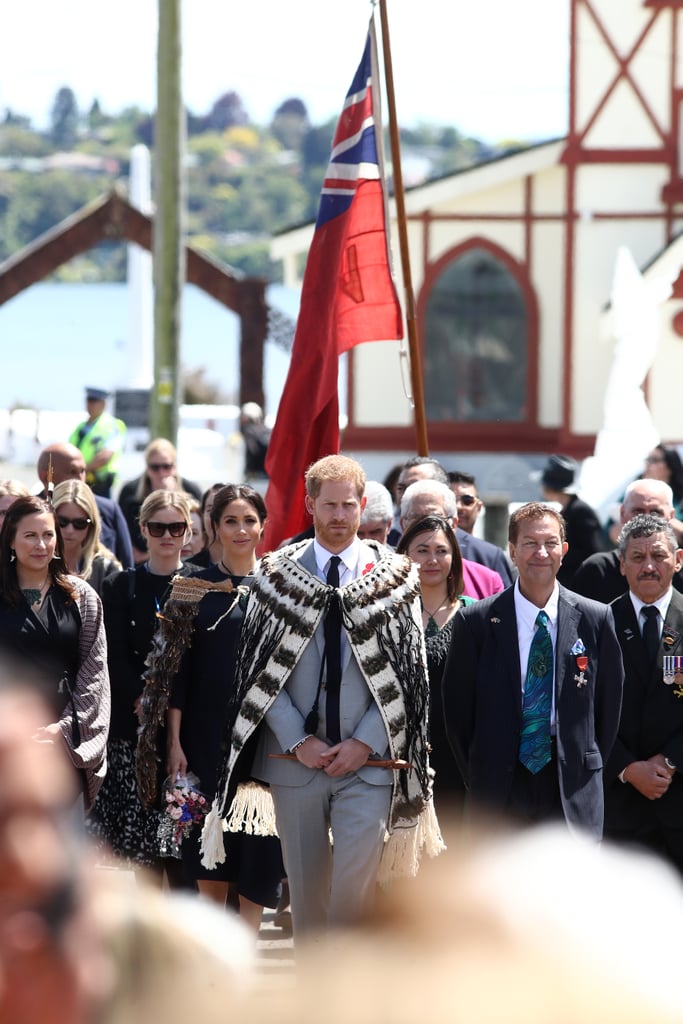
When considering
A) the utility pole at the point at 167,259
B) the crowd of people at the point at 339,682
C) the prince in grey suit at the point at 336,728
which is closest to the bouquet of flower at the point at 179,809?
the crowd of people at the point at 339,682

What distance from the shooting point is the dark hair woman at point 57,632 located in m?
6.72

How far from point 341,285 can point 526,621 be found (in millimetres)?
3609

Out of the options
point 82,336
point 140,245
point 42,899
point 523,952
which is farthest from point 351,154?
point 82,336

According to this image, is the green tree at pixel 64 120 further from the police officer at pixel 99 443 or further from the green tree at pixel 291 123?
the police officer at pixel 99 443

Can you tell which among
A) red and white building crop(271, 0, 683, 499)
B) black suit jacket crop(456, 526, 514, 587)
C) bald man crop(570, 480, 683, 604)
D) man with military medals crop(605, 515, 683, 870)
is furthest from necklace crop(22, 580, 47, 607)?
red and white building crop(271, 0, 683, 499)

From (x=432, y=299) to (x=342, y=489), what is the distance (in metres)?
17.6

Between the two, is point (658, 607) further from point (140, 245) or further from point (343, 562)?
point (140, 245)

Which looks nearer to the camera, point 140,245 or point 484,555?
point 484,555

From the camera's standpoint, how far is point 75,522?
8.34 metres

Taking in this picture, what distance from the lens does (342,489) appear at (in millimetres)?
5883

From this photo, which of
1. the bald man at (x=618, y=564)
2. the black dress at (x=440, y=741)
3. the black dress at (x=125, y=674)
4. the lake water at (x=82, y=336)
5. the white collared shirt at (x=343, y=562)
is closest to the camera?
the white collared shirt at (x=343, y=562)

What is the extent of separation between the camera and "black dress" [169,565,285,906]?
271 inches

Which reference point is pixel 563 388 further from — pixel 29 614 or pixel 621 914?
pixel 621 914

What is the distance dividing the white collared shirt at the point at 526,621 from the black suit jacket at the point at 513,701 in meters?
0.02
